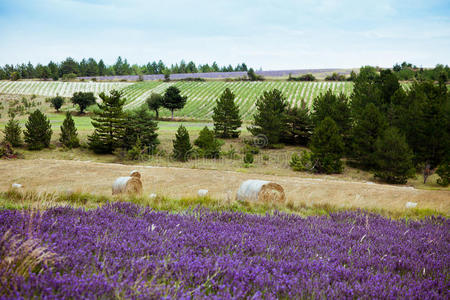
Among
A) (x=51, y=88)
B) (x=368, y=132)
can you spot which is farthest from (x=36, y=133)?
(x=51, y=88)

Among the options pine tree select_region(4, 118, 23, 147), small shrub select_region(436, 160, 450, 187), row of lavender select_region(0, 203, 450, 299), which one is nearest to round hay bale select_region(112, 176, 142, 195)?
row of lavender select_region(0, 203, 450, 299)

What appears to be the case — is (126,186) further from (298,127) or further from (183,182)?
(298,127)

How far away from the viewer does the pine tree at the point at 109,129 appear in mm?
31156

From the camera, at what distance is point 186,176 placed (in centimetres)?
1812

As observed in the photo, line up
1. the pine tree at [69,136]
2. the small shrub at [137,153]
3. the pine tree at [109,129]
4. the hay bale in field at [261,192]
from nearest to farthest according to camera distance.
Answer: the hay bale in field at [261,192] → the small shrub at [137,153] → the pine tree at [109,129] → the pine tree at [69,136]

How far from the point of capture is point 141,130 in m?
31.6

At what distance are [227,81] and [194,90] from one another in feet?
45.2

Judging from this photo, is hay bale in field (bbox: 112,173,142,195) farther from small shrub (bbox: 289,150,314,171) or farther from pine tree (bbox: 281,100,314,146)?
pine tree (bbox: 281,100,314,146)

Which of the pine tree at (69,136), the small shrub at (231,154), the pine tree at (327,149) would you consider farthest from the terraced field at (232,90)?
the pine tree at (327,149)

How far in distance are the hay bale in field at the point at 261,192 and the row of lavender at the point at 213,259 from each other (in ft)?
13.7

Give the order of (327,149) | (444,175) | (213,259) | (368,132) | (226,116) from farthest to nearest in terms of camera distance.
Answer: (226,116)
(368,132)
(327,149)
(444,175)
(213,259)

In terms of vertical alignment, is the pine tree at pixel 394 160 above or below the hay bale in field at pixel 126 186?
below

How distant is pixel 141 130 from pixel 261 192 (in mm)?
24442

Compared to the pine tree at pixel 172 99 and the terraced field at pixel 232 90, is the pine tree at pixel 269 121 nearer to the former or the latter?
the terraced field at pixel 232 90
